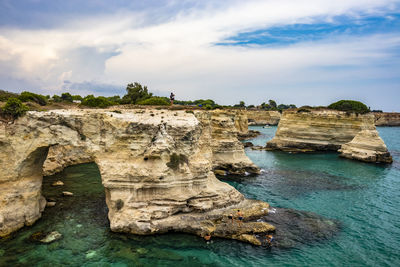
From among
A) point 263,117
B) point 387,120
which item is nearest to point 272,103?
point 263,117

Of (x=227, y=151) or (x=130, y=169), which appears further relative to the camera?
(x=227, y=151)

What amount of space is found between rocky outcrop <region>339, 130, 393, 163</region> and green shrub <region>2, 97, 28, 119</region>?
44925mm

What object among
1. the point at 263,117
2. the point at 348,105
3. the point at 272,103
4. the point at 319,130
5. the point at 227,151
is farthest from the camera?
the point at 272,103

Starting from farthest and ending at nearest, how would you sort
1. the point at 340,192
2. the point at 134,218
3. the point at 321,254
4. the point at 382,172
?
the point at 382,172
the point at 340,192
the point at 134,218
the point at 321,254

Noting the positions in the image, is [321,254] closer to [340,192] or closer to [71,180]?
[340,192]

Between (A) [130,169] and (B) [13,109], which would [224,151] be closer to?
(A) [130,169]

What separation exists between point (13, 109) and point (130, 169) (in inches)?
304

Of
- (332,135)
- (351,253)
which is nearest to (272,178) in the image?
(351,253)

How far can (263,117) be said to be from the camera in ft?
414

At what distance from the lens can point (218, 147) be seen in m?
31.0

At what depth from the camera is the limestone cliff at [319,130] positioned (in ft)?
161

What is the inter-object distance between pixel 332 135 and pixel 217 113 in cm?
3080

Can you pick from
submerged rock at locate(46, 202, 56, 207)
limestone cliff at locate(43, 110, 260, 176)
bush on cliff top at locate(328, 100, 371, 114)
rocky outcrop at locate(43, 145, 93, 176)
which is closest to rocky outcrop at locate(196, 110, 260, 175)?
limestone cliff at locate(43, 110, 260, 176)

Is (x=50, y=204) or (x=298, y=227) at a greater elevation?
(x=50, y=204)
